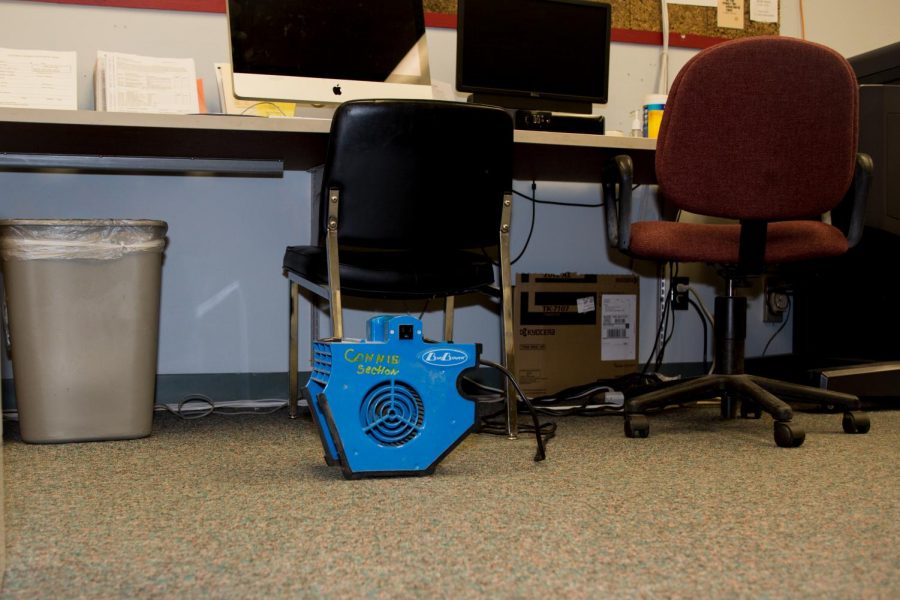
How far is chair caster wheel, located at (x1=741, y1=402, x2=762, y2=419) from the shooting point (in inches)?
84.9

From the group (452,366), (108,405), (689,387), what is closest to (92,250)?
(108,405)

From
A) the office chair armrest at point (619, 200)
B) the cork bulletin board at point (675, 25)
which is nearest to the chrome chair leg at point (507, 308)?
the office chair armrest at point (619, 200)

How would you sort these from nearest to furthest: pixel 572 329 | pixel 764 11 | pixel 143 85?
pixel 143 85 → pixel 572 329 → pixel 764 11

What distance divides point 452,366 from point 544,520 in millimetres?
382

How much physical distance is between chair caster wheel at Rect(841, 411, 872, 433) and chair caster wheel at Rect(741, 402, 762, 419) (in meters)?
0.27

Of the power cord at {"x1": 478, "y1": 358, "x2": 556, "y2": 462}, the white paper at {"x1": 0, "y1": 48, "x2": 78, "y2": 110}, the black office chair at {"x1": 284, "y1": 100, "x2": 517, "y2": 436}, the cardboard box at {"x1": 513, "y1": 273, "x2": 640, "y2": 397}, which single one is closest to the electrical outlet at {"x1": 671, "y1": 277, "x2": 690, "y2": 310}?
the cardboard box at {"x1": 513, "y1": 273, "x2": 640, "y2": 397}

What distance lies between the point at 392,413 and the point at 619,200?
0.76 metres

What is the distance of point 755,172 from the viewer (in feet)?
5.70

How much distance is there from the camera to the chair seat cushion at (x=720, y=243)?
184 cm

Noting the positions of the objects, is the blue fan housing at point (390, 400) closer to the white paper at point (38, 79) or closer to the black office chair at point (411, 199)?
the black office chair at point (411, 199)

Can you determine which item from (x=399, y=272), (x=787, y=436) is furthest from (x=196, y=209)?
(x=787, y=436)

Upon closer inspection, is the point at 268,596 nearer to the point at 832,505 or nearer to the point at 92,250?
the point at 832,505

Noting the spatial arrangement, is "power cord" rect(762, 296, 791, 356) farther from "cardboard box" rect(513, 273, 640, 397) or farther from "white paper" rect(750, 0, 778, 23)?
"white paper" rect(750, 0, 778, 23)

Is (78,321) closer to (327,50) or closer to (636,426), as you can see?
(327,50)
